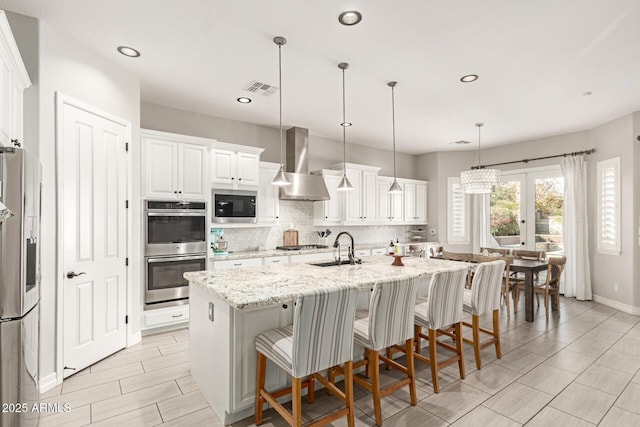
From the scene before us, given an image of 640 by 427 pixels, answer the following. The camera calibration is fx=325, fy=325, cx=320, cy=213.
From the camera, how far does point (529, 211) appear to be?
255 inches

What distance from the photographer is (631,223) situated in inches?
190

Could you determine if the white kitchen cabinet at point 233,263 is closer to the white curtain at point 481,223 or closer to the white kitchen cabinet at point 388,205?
the white kitchen cabinet at point 388,205

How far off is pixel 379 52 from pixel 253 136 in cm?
281

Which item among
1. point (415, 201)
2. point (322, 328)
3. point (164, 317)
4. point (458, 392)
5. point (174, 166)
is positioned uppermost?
point (174, 166)

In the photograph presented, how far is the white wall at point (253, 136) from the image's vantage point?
4.45 metres

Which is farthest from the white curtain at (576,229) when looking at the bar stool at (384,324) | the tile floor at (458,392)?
the bar stool at (384,324)

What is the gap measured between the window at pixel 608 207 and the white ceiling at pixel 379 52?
0.87 meters

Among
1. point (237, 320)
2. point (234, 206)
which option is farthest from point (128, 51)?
point (237, 320)

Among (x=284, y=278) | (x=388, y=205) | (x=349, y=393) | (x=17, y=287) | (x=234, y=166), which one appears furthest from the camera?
(x=388, y=205)

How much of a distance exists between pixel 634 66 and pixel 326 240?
15.0 feet

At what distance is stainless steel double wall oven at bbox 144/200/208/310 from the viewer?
150 inches

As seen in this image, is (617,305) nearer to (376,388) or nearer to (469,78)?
(469,78)

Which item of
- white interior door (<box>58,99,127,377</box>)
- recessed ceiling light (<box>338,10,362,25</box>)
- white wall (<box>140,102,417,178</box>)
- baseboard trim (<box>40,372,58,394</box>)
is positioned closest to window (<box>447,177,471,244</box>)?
white wall (<box>140,102,417,178</box>)

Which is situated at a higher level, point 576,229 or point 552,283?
point 576,229
